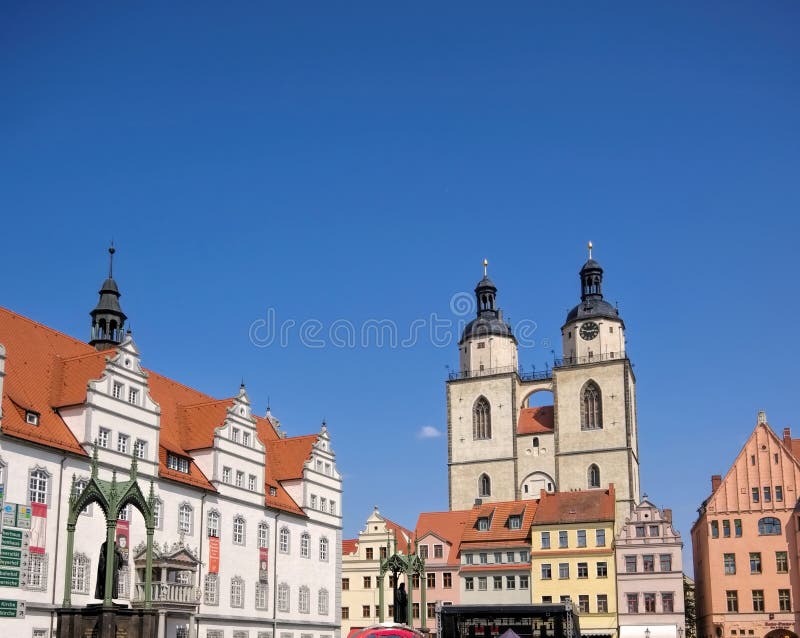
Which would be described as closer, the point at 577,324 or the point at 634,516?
the point at 634,516

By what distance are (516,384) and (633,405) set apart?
11203 mm

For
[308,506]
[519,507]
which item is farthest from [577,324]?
[308,506]

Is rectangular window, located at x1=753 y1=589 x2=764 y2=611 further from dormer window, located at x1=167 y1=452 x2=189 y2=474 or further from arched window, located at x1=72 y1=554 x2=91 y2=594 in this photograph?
arched window, located at x1=72 y1=554 x2=91 y2=594

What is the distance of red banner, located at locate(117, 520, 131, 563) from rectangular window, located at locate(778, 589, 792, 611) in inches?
1666

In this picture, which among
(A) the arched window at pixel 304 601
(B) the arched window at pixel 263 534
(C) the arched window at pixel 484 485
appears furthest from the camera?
(C) the arched window at pixel 484 485

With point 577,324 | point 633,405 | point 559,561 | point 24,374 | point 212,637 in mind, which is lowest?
point 212,637

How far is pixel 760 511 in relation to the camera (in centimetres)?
6919

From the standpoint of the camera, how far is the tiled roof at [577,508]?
72.2 meters

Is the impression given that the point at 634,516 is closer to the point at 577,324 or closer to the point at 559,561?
the point at 559,561

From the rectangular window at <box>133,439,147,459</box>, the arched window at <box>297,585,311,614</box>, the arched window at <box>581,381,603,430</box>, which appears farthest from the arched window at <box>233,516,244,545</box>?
the arched window at <box>581,381,603,430</box>

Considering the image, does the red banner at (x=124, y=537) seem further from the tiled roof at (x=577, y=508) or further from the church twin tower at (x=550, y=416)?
the church twin tower at (x=550, y=416)

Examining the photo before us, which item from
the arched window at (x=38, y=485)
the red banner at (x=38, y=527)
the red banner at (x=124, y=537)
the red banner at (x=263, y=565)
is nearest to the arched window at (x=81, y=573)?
the red banner at (x=124, y=537)

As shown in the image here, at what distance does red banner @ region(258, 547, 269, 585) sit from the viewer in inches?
2245

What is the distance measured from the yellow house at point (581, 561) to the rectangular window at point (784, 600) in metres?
10.3
